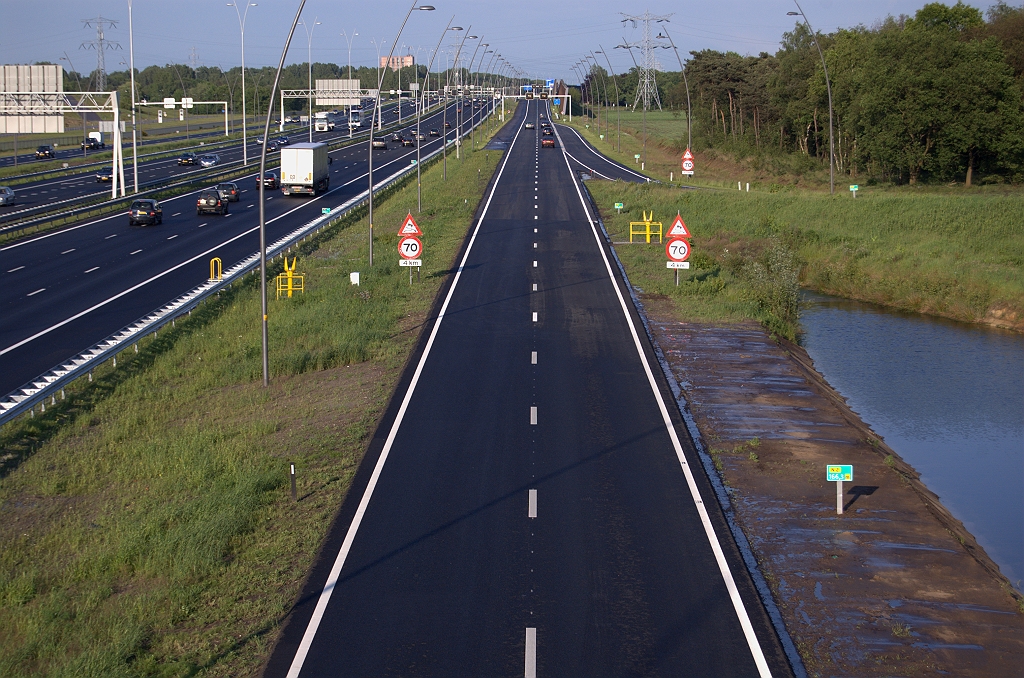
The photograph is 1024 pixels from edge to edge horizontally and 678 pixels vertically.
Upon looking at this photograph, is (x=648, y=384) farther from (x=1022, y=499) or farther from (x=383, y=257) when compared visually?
(x=383, y=257)

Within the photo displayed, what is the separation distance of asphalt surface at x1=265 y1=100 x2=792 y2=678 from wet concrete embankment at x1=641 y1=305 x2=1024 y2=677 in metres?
→ 0.69

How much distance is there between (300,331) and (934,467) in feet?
59.5

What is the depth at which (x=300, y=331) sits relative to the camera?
1170 inches

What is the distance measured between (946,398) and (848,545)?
15397 mm

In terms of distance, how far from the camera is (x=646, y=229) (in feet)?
158

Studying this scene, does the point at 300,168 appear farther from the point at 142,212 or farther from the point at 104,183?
the point at 104,183

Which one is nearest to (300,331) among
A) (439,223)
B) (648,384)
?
(648,384)

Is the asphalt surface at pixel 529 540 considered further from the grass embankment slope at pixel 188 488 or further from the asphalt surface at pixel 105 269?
the asphalt surface at pixel 105 269

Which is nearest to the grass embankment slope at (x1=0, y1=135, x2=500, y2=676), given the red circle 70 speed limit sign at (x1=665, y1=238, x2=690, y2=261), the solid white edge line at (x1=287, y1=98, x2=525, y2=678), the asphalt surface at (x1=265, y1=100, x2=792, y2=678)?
the solid white edge line at (x1=287, y1=98, x2=525, y2=678)

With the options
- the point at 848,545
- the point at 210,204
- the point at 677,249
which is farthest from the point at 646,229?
the point at 848,545

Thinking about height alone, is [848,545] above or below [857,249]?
below

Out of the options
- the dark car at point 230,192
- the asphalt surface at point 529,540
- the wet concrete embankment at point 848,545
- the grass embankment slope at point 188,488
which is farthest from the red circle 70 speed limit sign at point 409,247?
the dark car at point 230,192

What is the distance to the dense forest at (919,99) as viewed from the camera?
61812mm

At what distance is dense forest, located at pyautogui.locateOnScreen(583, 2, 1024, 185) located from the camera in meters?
61.8
